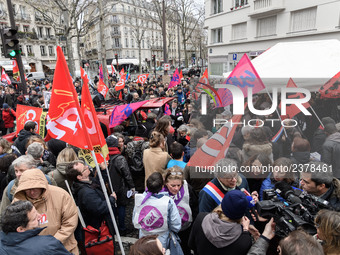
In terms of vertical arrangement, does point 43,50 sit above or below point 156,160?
above

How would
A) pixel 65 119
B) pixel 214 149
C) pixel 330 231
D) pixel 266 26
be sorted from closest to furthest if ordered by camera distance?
pixel 330 231 → pixel 65 119 → pixel 214 149 → pixel 266 26

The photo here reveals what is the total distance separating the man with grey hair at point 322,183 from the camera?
8.09 ft

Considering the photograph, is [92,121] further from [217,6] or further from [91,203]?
[217,6]

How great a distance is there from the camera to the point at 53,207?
8.46 feet

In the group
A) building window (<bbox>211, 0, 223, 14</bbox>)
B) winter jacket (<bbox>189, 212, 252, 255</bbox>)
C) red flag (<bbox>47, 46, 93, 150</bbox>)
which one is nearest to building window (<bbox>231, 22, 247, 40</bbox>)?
building window (<bbox>211, 0, 223, 14</bbox>)

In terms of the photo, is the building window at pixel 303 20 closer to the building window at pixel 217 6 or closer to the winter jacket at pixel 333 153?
the building window at pixel 217 6

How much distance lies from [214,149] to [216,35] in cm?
2140

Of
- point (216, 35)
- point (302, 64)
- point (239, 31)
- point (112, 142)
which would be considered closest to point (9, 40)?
point (112, 142)

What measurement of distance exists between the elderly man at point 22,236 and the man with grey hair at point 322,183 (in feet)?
8.15

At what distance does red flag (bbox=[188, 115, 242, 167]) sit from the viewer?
3436 millimetres

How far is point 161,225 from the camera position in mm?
2584

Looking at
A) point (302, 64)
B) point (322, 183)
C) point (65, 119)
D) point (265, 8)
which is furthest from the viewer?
point (265, 8)

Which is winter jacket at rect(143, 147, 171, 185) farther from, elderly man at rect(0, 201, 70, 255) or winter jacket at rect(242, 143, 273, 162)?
elderly man at rect(0, 201, 70, 255)

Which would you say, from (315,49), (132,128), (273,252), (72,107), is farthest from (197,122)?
(315,49)
